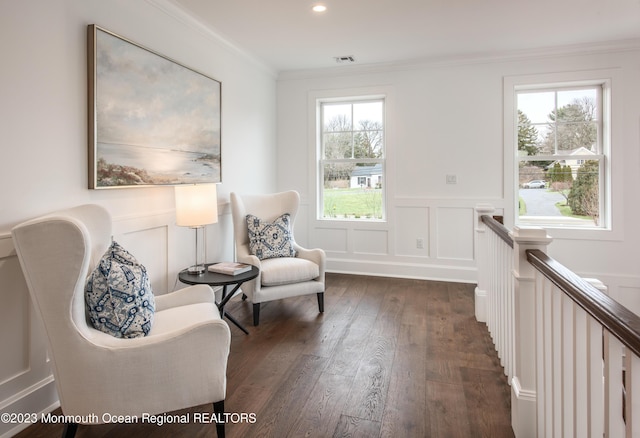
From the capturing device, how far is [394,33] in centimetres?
359

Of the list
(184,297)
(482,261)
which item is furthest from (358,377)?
(482,261)

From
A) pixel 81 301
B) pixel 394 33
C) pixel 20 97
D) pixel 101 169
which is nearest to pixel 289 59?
pixel 394 33

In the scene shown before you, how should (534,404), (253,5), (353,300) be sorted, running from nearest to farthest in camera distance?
(534,404) < (253,5) < (353,300)

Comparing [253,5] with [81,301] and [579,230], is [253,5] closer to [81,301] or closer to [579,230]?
[81,301]

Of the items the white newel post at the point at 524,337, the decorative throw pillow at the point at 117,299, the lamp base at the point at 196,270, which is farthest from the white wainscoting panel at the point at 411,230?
the decorative throw pillow at the point at 117,299

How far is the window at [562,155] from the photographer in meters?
4.05

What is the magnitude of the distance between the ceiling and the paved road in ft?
5.08

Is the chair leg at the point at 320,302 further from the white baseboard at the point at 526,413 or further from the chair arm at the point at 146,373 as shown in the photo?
the white baseboard at the point at 526,413

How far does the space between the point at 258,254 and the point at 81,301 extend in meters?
1.99

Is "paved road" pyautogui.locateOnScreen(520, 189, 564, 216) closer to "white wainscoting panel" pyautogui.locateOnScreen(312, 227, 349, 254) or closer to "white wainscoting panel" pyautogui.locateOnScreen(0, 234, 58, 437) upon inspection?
"white wainscoting panel" pyautogui.locateOnScreen(312, 227, 349, 254)

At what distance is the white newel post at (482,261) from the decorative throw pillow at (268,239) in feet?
5.39

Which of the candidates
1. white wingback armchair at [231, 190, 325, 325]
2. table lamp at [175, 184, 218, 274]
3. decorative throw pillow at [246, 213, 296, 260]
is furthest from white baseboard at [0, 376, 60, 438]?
decorative throw pillow at [246, 213, 296, 260]

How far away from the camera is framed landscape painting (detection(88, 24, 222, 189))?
229 centimetres

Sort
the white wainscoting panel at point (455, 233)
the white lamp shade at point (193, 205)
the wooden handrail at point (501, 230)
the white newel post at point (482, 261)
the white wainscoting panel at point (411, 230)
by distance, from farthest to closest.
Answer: the white wainscoting panel at point (411, 230)
the white wainscoting panel at point (455, 233)
the white newel post at point (482, 261)
the white lamp shade at point (193, 205)
the wooden handrail at point (501, 230)
